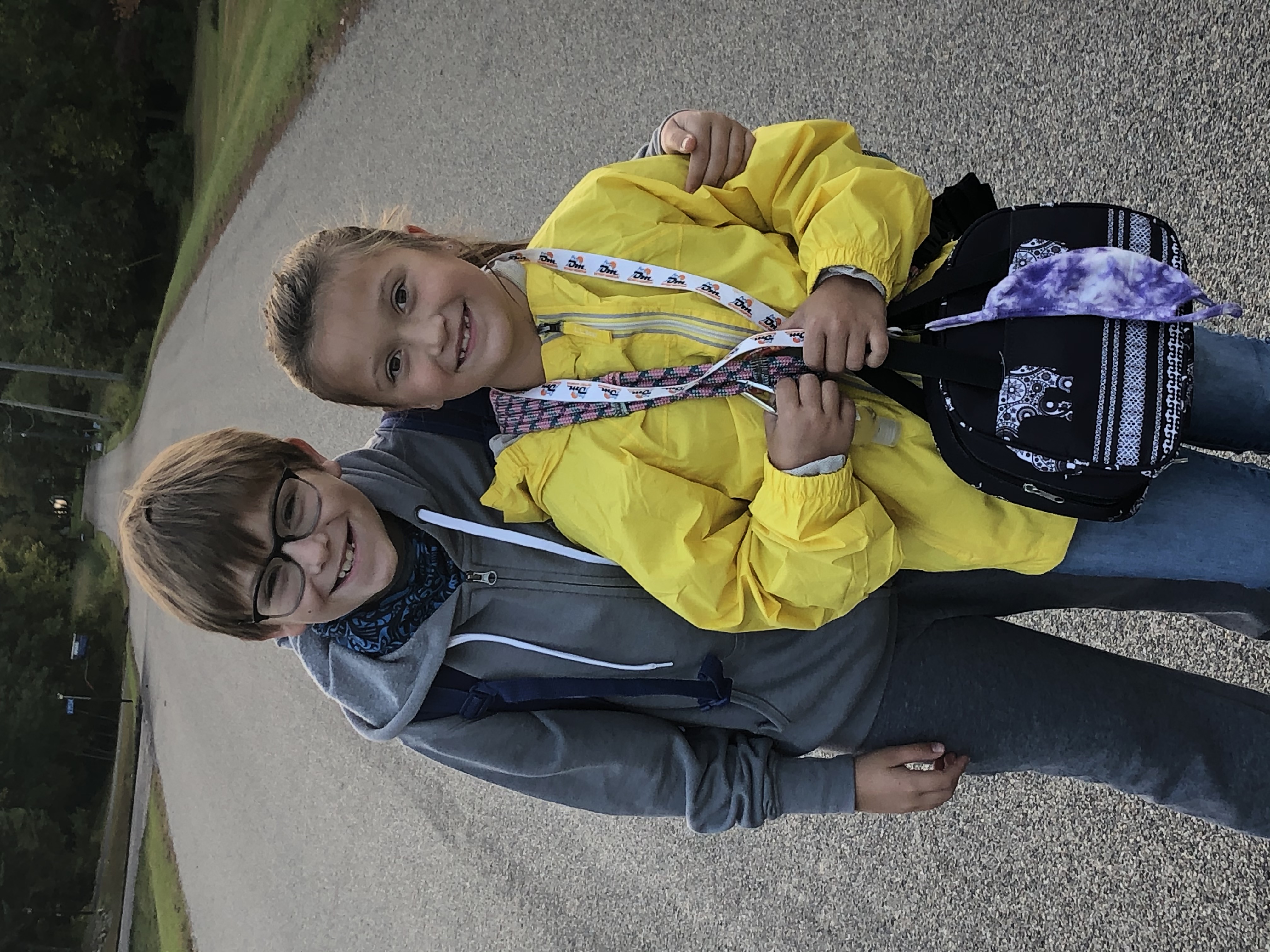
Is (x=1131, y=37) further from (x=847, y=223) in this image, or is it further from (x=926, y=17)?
(x=847, y=223)

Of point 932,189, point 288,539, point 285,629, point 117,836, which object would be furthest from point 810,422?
point 117,836

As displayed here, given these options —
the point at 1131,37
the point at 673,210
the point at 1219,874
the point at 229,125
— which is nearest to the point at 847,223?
the point at 673,210

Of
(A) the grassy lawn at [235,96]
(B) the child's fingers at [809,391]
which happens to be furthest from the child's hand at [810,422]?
(A) the grassy lawn at [235,96]

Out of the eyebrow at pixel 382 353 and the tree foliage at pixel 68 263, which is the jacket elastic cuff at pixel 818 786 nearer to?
the eyebrow at pixel 382 353

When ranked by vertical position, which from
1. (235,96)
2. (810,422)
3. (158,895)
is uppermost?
(235,96)

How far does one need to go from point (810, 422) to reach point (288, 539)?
1.02 meters

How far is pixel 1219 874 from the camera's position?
7.41 feet

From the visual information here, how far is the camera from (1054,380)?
52.2 inches

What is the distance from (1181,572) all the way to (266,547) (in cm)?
172

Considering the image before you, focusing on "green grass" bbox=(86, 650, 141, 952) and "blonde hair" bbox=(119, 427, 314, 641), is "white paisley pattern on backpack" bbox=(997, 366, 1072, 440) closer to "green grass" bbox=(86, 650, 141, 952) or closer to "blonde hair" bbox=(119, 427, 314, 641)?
"blonde hair" bbox=(119, 427, 314, 641)

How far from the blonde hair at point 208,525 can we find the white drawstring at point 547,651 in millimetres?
403

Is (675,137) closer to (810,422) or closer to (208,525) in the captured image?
A: (810,422)

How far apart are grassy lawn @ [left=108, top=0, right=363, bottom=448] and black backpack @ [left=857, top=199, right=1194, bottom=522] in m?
6.92

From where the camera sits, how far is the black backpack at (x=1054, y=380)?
4.29 feet
